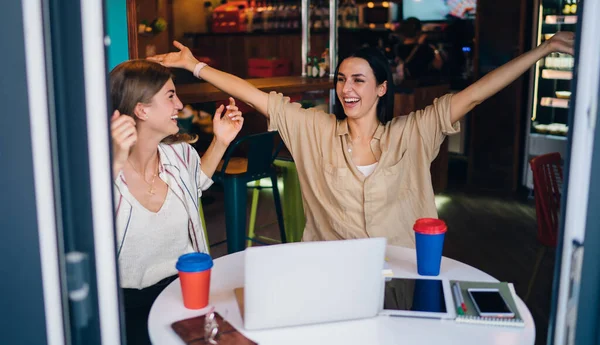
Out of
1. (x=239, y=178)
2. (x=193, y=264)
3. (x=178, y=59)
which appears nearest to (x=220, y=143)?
(x=178, y=59)

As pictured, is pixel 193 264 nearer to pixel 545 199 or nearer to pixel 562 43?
pixel 562 43

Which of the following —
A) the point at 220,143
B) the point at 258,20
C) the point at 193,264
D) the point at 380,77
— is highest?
the point at 258,20

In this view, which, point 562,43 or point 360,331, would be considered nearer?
point 360,331

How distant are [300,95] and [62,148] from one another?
3489 millimetres

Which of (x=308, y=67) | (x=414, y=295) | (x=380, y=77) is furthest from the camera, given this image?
(x=308, y=67)

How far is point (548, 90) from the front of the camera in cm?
627

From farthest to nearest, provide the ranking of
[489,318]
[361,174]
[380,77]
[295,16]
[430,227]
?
[295,16] → [380,77] → [361,174] → [430,227] → [489,318]

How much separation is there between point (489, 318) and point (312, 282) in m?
0.48

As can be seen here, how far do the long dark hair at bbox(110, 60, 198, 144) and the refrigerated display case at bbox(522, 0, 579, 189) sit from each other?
15.3ft

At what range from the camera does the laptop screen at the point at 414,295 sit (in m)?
1.70

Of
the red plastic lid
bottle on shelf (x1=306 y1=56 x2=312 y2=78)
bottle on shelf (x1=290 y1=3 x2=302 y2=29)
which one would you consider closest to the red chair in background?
the red plastic lid

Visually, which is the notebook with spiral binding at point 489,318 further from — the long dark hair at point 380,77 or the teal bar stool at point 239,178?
the teal bar stool at point 239,178

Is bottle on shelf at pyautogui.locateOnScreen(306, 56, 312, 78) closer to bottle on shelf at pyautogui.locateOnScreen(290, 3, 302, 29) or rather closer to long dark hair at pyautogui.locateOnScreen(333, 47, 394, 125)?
long dark hair at pyautogui.locateOnScreen(333, 47, 394, 125)

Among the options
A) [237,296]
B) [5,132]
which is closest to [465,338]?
[237,296]
